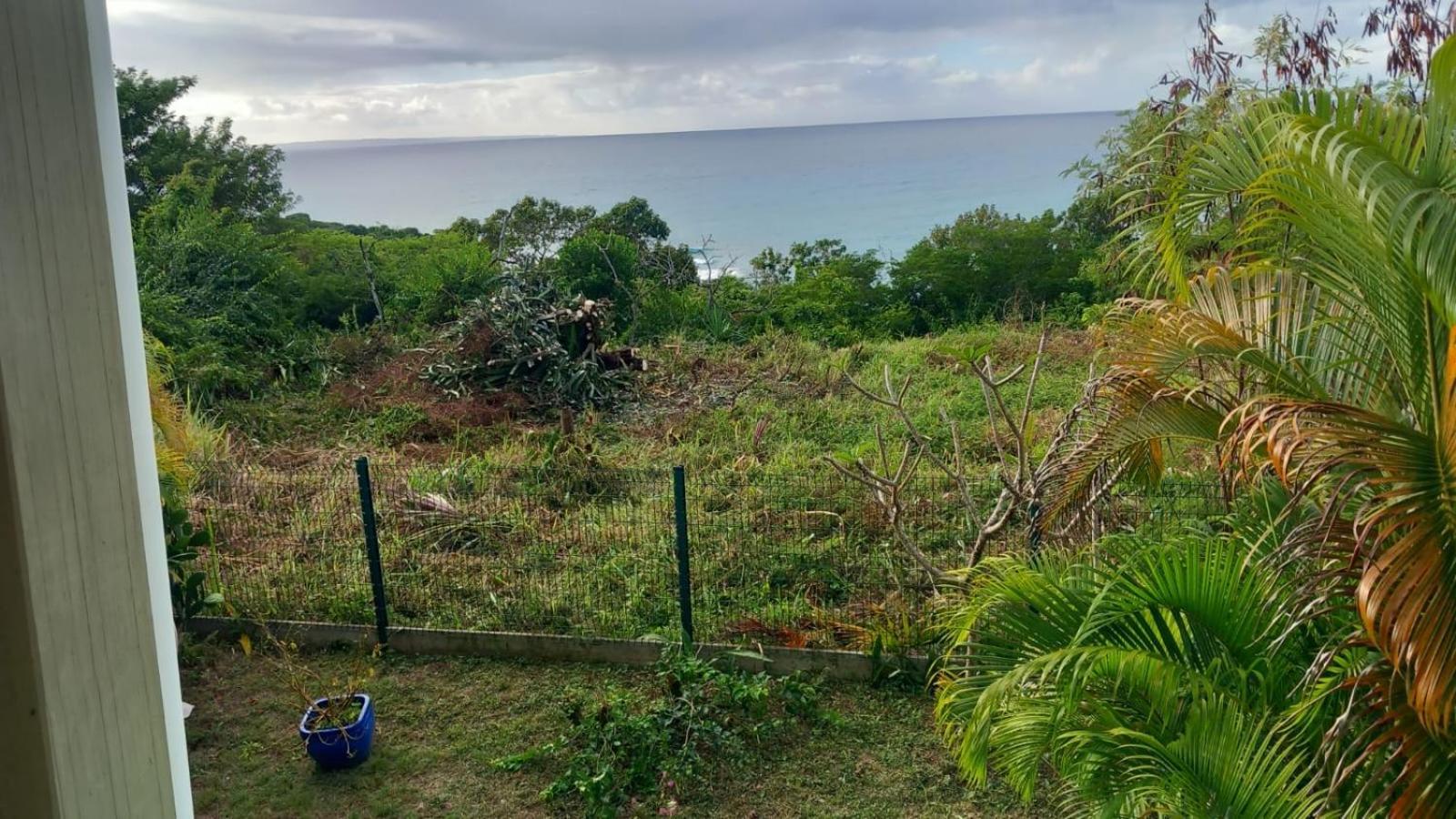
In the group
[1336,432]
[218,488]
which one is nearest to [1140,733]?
[1336,432]

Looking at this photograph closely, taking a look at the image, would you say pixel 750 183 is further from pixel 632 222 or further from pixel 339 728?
pixel 339 728

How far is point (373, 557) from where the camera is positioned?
5.86m

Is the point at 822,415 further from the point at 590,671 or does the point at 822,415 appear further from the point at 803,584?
the point at 590,671

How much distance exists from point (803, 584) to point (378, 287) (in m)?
12.2

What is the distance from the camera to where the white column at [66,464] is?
3.54ft

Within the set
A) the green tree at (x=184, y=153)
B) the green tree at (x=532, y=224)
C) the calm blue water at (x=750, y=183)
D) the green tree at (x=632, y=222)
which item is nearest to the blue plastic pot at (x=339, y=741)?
the green tree at (x=532, y=224)

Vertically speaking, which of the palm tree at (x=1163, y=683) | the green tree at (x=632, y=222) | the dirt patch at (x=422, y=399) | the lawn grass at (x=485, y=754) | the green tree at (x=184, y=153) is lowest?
the lawn grass at (x=485, y=754)

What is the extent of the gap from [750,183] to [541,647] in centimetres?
10927

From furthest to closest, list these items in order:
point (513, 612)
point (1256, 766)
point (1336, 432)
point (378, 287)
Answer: point (378, 287)
point (513, 612)
point (1256, 766)
point (1336, 432)

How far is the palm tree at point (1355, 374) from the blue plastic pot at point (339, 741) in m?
3.50

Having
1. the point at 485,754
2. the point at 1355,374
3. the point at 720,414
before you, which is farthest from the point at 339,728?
the point at 720,414

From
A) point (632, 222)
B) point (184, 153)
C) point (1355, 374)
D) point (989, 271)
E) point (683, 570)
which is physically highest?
point (184, 153)

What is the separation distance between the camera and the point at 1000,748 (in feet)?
10.9

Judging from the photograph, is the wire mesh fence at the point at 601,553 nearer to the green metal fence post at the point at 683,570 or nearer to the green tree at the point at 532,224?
the green metal fence post at the point at 683,570
